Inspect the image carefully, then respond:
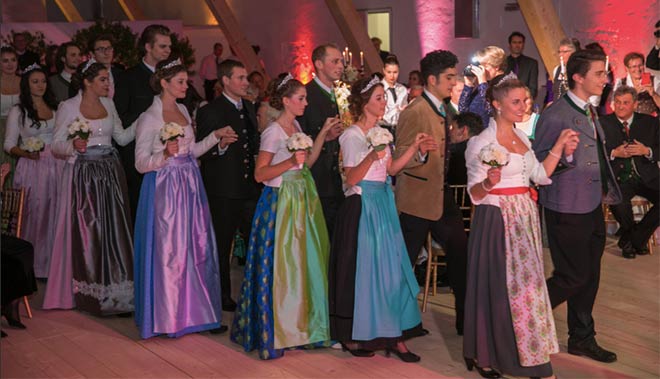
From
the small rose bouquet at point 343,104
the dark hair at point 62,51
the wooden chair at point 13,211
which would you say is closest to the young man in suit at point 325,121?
the small rose bouquet at point 343,104

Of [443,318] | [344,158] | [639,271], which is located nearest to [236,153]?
[344,158]

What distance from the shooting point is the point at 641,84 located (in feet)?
29.0

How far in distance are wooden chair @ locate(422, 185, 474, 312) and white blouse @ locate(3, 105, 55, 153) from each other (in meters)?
3.11

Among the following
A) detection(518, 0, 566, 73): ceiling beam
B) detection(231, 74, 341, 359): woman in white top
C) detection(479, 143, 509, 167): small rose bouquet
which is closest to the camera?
detection(479, 143, 509, 167): small rose bouquet

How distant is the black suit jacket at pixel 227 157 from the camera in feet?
18.7

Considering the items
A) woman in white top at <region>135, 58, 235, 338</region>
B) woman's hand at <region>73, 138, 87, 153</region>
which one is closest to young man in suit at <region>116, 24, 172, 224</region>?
woman's hand at <region>73, 138, 87, 153</region>

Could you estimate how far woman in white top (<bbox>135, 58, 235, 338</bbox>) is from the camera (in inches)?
208

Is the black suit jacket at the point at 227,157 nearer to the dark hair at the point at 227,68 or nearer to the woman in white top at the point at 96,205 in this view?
the dark hair at the point at 227,68

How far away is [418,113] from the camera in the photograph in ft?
16.4

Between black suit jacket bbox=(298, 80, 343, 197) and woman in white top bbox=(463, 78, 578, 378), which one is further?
black suit jacket bbox=(298, 80, 343, 197)

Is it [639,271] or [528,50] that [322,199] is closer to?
[639,271]

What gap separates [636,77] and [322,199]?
188 inches

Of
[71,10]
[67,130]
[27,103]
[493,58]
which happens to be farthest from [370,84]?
[71,10]

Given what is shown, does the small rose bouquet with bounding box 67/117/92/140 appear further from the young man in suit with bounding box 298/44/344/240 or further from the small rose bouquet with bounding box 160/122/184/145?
the young man in suit with bounding box 298/44/344/240
